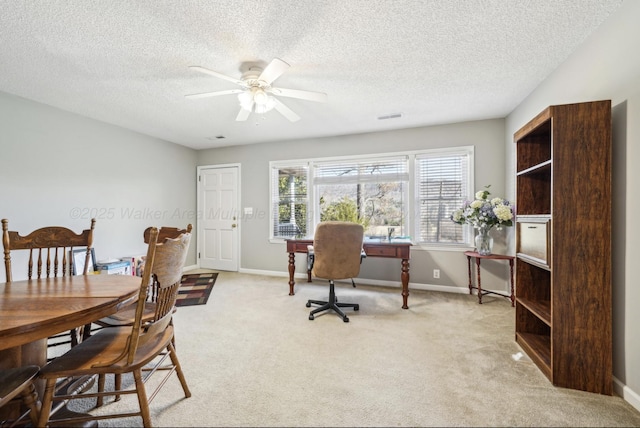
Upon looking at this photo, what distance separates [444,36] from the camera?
1.97m

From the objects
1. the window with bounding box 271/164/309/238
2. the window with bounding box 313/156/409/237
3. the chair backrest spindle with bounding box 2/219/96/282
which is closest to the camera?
the chair backrest spindle with bounding box 2/219/96/282

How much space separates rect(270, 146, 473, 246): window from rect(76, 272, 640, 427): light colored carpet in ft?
4.32

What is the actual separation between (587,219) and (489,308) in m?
1.82

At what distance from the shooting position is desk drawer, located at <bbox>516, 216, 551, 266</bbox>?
1869 mm

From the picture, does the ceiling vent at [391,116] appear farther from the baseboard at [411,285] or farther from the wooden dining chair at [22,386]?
the wooden dining chair at [22,386]

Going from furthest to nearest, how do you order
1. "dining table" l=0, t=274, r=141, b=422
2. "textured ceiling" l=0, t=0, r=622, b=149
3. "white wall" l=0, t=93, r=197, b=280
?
"white wall" l=0, t=93, r=197, b=280 < "textured ceiling" l=0, t=0, r=622, b=149 < "dining table" l=0, t=274, r=141, b=422

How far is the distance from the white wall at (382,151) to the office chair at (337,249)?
1.34m

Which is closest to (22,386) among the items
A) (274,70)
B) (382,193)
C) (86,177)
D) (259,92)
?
(274,70)

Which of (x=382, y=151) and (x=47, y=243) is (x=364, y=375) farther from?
(x=382, y=151)

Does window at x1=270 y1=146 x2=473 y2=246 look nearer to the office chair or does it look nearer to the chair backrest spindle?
the office chair

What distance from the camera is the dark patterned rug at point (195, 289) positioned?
3.46 meters

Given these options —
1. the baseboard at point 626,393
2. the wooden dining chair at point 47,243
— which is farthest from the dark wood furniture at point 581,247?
the wooden dining chair at point 47,243

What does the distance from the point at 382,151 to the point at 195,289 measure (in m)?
3.49

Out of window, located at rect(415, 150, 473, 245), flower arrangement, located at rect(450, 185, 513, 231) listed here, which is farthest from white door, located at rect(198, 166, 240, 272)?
flower arrangement, located at rect(450, 185, 513, 231)
